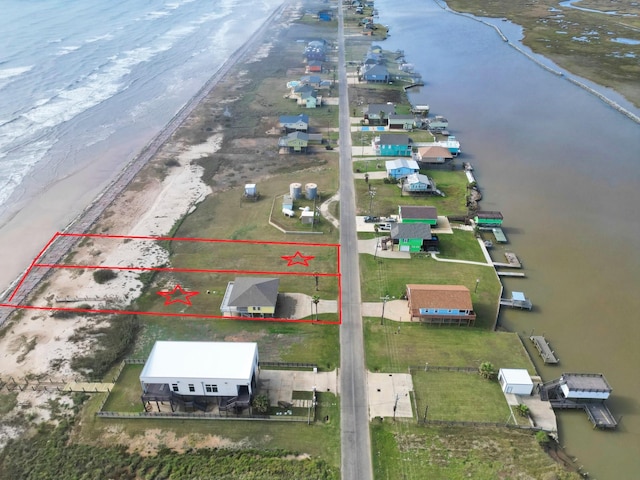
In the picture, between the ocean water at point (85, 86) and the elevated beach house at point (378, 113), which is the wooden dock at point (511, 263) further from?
the ocean water at point (85, 86)

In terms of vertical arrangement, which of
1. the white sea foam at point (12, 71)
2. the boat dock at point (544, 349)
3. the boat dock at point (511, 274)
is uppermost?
the white sea foam at point (12, 71)

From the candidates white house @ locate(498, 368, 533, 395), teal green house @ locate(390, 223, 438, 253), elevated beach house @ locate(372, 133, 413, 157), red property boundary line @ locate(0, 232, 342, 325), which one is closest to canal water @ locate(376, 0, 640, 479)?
white house @ locate(498, 368, 533, 395)

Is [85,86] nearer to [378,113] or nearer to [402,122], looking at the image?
[378,113]

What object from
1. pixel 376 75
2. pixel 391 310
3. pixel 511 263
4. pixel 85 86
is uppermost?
pixel 85 86

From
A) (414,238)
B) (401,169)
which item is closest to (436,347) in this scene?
(414,238)

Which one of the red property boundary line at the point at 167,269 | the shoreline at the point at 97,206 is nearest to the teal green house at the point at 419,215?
the red property boundary line at the point at 167,269
